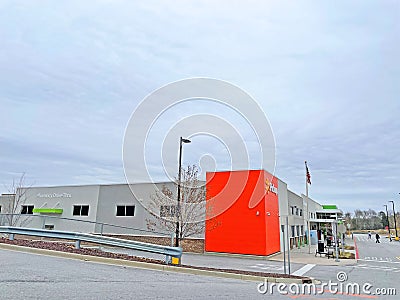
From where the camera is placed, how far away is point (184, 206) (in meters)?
20.5

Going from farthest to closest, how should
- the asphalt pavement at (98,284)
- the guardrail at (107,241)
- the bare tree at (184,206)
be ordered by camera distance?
the bare tree at (184,206)
the guardrail at (107,241)
the asphalt pavement at (98,284)

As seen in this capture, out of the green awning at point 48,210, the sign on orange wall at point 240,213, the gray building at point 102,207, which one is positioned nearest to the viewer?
the sign on orange wall at point 240,213

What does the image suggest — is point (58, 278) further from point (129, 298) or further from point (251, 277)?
point (251, 277)

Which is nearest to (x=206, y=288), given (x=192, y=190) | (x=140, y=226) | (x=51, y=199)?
(x=192, y=190)

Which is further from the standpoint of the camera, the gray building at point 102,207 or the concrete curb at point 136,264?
the gray building at point 102,207

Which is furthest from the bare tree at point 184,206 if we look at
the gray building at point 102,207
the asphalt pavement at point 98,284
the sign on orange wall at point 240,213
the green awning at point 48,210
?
the green awning at point 48,210

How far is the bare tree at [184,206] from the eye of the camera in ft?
65.2

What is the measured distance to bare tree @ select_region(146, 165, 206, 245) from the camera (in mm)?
19875

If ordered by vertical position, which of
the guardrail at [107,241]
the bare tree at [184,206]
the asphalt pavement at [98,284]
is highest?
the bare tree at [184,206]

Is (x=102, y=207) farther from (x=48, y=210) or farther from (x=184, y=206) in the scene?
(x=184, y=206)

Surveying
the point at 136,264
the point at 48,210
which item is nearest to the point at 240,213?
the point at 136,264

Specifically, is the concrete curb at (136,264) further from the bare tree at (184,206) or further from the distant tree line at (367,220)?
the distant tree line at (367,220)

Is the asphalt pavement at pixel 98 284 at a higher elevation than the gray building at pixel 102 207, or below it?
below

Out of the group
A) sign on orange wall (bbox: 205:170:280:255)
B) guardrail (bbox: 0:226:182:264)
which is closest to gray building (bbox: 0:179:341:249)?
sign on orange wall (bbox: 205:170:280:255)
